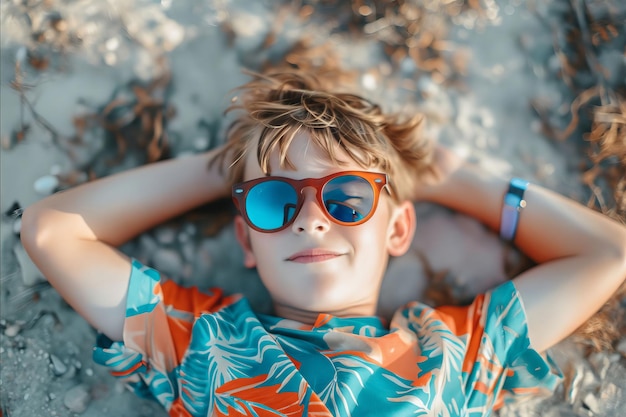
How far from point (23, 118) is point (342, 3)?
110 cm

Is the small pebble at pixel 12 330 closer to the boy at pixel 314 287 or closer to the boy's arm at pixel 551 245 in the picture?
the boy at pixel 314 287

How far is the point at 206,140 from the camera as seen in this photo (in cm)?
200

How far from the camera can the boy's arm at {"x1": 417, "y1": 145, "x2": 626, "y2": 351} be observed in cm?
168

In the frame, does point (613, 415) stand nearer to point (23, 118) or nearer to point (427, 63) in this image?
point (427, 63)

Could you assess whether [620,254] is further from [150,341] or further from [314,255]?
[150,341]

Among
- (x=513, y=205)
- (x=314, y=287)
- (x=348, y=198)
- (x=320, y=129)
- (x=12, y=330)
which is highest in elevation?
(x=320, y=129)

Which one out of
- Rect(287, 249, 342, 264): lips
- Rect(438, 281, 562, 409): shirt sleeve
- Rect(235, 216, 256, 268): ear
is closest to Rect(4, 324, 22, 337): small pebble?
Rect(235, 216, 256, 268): ear

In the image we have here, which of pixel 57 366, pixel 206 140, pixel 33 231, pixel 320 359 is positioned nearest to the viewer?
pixel 320 359

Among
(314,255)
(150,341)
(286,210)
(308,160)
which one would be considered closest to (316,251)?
(314,255)

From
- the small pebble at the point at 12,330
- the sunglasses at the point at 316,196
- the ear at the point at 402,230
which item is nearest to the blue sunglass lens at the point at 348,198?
the sunglasses at the point at 316,196

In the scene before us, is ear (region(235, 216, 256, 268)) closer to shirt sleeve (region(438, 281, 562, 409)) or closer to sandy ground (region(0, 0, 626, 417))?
sandy ground (region(0, 0, 626, 417))

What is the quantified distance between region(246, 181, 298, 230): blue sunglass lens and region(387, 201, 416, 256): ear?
37 centimetres

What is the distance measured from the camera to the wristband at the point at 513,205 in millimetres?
1823

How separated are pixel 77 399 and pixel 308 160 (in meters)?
0.93
